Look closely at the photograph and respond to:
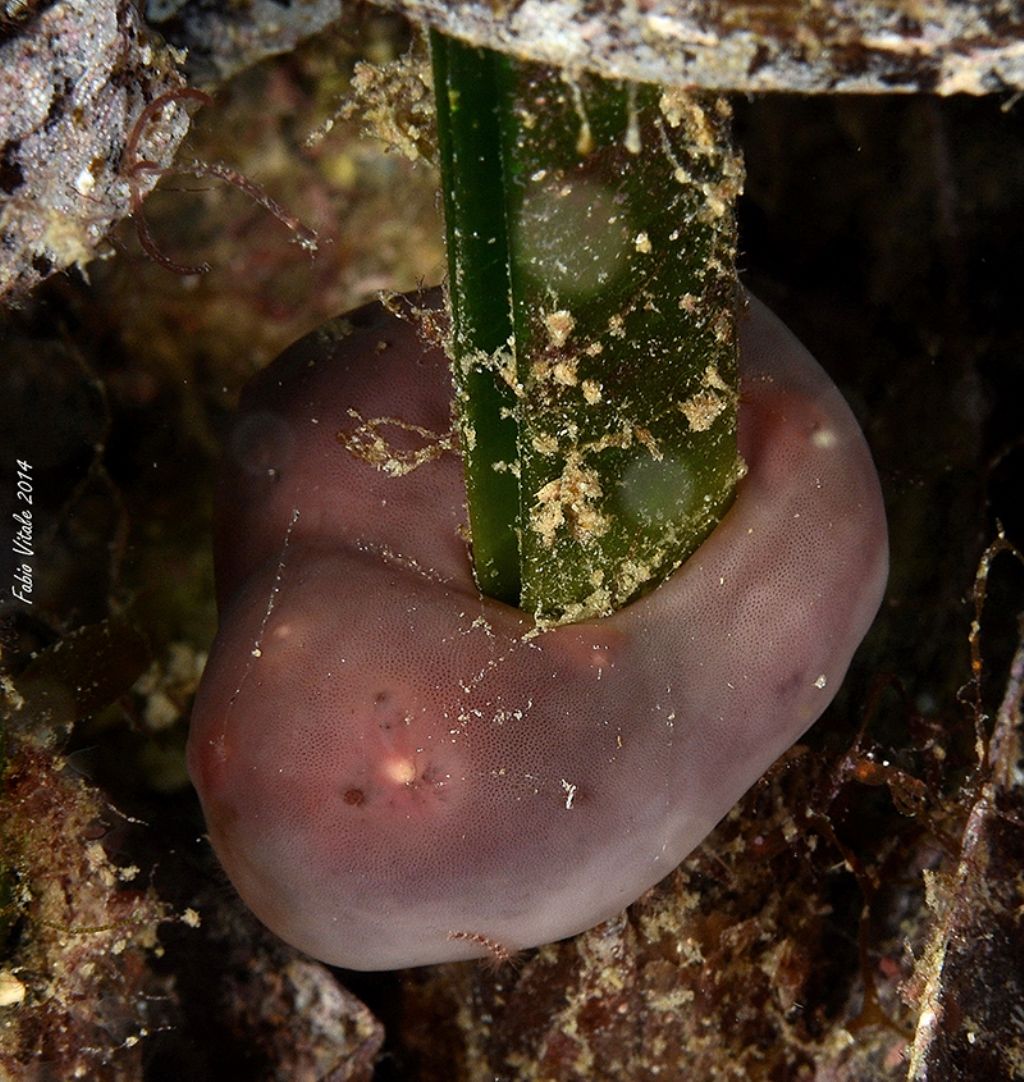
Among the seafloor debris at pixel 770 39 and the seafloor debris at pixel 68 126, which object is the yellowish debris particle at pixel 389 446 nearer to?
the seafloor debris at pixel 68 126

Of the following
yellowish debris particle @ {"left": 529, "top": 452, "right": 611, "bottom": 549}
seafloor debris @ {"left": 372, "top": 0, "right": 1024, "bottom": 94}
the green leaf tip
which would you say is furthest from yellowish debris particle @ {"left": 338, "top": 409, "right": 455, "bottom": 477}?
seafloor debris @ {"left": 372, "top": 0, "right": 1024, "bottom": 94}

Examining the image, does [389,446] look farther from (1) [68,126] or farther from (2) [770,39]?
(2) [770,39]

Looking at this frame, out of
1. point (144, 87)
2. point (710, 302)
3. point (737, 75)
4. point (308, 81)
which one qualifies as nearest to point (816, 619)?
point (710, 302)

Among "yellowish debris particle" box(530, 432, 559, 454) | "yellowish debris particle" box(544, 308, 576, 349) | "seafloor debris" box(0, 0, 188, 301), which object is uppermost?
"seafloor debris" box(0, 0, 188, 301)

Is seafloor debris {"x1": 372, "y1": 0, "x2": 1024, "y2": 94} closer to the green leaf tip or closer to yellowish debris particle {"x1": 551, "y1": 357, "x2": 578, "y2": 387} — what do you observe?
the green leaf tip

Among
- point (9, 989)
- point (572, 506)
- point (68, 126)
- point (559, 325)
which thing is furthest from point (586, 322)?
point (9, 989)

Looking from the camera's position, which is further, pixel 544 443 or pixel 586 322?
pixel 544 443
